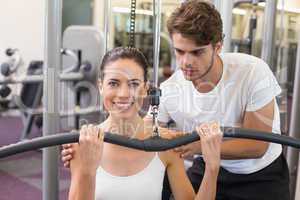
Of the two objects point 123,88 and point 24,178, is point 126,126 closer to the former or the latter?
point 123,88

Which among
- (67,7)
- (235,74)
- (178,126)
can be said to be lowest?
(178,126)

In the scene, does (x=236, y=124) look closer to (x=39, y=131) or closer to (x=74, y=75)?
(x=74, y=75)

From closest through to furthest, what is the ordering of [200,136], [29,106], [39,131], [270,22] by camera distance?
[200,136] < [270,22] < [29,106] < [39,131]

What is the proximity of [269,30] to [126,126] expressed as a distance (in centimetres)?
156

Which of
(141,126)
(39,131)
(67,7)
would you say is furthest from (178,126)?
(67,7)

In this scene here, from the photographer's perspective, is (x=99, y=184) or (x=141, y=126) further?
(x=141, y=126)

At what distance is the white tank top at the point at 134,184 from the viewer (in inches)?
51.6

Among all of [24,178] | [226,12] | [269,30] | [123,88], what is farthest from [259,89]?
[24,178]

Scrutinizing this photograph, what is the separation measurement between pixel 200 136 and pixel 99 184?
43cm

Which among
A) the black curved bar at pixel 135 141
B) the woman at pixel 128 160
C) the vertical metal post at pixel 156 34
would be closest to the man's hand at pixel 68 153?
the woman at pixel 128 160

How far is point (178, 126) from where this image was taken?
1.76 m

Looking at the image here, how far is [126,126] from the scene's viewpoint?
1.39 metres

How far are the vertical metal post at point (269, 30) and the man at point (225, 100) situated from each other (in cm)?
94

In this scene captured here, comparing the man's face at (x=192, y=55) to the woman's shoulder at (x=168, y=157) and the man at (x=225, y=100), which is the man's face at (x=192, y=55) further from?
the woman's shoulder at (x=168, y=157)
